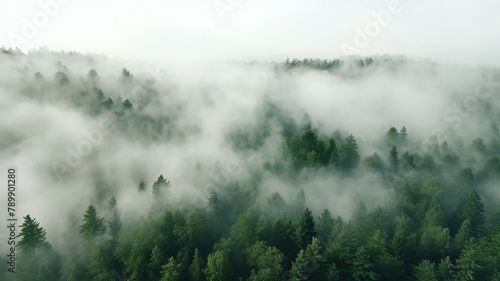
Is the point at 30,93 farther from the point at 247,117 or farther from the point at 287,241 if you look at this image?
the point at 287,241

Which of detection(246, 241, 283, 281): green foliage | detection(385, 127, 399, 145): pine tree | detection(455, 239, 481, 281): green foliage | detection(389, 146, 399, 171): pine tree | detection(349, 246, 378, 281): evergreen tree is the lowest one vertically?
detection(455, 239, 481, 281): green foliage

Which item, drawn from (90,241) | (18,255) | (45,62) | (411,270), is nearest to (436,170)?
(411,270)

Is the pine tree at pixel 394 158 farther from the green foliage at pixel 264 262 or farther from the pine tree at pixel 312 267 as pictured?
the green foliage at pixel 264 262

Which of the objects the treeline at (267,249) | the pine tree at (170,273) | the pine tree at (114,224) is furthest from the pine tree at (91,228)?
the pine tree at (170,273)

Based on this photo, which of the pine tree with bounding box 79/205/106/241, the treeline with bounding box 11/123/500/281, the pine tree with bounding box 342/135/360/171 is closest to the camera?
the treeline with bounding box 11/123/500/281

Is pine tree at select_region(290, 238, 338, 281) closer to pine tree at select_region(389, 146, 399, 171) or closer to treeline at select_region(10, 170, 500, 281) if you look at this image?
treeline at select_region(10, 170, 500, 281)

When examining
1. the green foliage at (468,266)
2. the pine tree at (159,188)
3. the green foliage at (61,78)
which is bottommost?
the green foliage at (468,266)

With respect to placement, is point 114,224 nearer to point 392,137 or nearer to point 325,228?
point 325,228

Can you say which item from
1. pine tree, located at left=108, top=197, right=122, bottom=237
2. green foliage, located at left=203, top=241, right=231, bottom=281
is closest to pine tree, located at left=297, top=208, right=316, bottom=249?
green foliage, located at left=203, top=241, right=231, bottom=281
